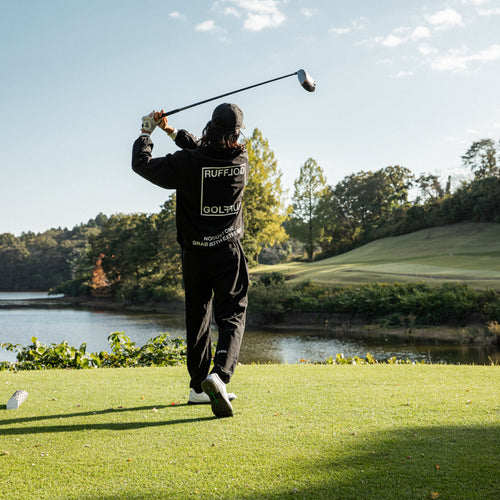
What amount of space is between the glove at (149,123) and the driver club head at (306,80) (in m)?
1.63

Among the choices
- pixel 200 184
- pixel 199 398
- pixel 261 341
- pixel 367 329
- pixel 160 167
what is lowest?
pixel 367 329

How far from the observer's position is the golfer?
3.41m

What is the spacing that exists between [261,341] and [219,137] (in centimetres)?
1889

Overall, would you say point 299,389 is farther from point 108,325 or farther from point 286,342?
point 108,325

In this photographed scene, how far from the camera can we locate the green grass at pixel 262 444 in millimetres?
2115

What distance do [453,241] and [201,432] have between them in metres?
49.0

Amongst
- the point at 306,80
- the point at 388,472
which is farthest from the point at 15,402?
the point at 306,80

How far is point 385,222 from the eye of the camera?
59031mm

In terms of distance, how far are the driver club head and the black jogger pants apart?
6.09ft

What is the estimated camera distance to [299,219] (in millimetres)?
53656

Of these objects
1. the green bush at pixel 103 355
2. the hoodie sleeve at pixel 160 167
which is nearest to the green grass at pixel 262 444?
the hoodie sleeve at pixel 160 167

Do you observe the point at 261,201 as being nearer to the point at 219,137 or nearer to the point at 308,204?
the point at 308,204

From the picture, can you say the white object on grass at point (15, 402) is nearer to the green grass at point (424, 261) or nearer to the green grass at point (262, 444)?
the green grass at point (262, 444)

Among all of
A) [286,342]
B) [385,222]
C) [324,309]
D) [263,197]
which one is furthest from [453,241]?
[286,342]
